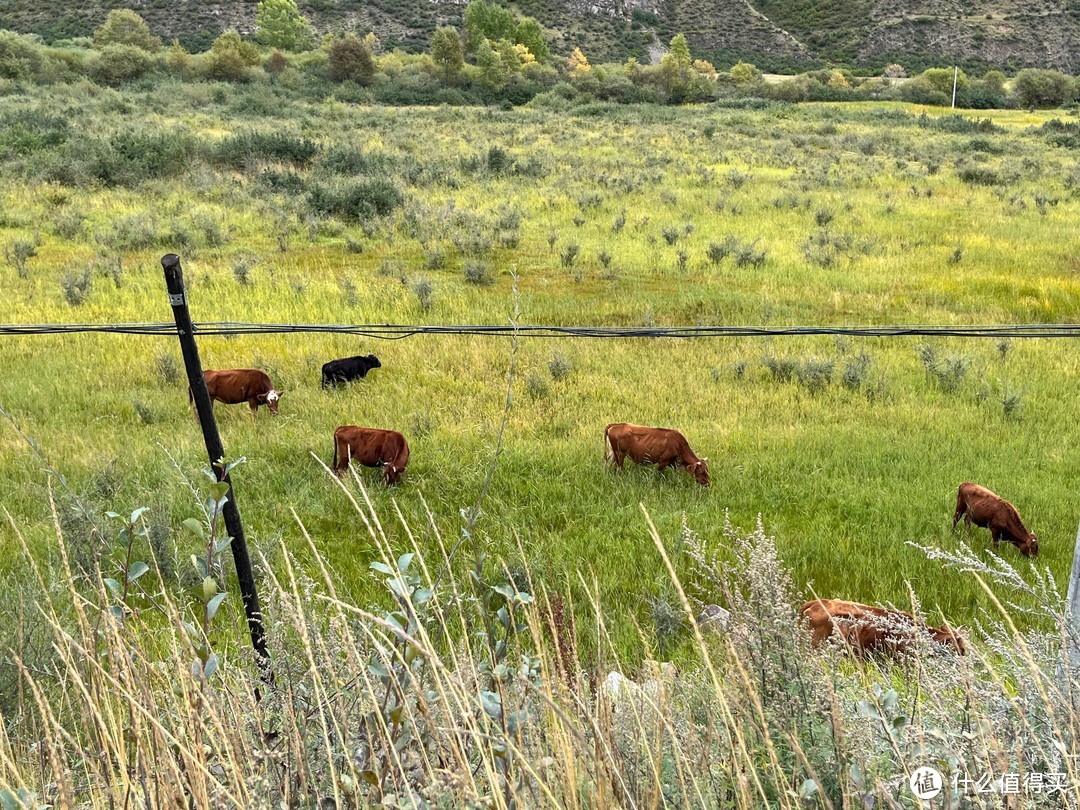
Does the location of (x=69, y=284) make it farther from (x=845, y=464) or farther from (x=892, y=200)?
(x=892, y=200)

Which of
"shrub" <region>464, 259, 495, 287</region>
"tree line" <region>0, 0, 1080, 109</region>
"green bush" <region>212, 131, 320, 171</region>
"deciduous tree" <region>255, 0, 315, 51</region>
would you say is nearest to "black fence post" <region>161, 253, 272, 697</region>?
"shrub" <region>464, 259, 495, 287</region>

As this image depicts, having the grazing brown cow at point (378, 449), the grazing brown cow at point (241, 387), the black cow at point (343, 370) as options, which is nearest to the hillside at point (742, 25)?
the black cow at point (343, 370)

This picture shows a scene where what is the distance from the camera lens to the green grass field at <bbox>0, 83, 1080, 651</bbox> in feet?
18.4

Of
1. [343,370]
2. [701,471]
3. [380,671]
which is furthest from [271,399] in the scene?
[380,671]

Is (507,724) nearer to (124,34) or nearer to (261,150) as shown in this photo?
(261,150)

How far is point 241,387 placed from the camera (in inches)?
281

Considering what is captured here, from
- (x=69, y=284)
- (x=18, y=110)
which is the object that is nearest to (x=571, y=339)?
(x=69, y=284)

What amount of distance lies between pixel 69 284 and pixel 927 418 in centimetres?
1054

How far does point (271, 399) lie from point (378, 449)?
1.69 metres

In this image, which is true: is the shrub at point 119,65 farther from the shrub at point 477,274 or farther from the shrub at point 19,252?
the shrub at point 477,274

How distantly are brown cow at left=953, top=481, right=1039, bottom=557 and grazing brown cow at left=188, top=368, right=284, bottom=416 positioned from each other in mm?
5607

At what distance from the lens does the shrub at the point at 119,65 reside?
147 ft

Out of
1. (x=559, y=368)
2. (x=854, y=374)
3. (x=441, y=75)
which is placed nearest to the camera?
(x=854, y=374)

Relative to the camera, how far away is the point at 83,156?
20078 mm
